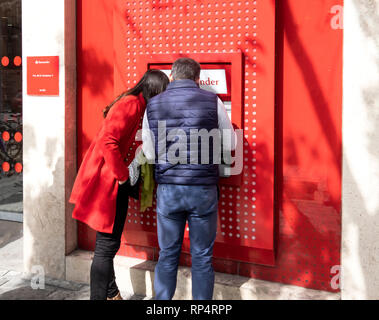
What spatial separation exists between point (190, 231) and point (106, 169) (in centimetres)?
77

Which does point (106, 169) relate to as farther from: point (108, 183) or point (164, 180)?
point (164, 180)

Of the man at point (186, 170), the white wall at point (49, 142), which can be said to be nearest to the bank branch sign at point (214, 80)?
the man at point (186, 170)

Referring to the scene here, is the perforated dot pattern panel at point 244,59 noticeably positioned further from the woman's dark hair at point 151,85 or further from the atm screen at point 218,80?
the woman's dark hair at point 151,85

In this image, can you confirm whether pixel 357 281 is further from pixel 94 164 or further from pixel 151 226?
pixel 94 164

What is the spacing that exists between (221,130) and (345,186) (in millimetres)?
1010

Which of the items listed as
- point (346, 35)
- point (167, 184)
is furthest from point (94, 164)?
point (346, 35)

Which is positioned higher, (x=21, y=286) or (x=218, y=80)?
(x=218, y=80)

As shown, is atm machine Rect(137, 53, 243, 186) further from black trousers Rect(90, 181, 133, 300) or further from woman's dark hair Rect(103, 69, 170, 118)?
black trousers Rect(90, 181, 133, 300)

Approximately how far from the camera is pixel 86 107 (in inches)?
159

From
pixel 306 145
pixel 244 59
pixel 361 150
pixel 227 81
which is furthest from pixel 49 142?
pixel 361 150

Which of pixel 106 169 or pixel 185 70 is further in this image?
pixel 106 169

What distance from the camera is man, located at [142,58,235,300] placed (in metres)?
2.70

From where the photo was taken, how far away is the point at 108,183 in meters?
3.03

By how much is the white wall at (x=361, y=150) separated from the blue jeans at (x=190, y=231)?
1021 millimetres
